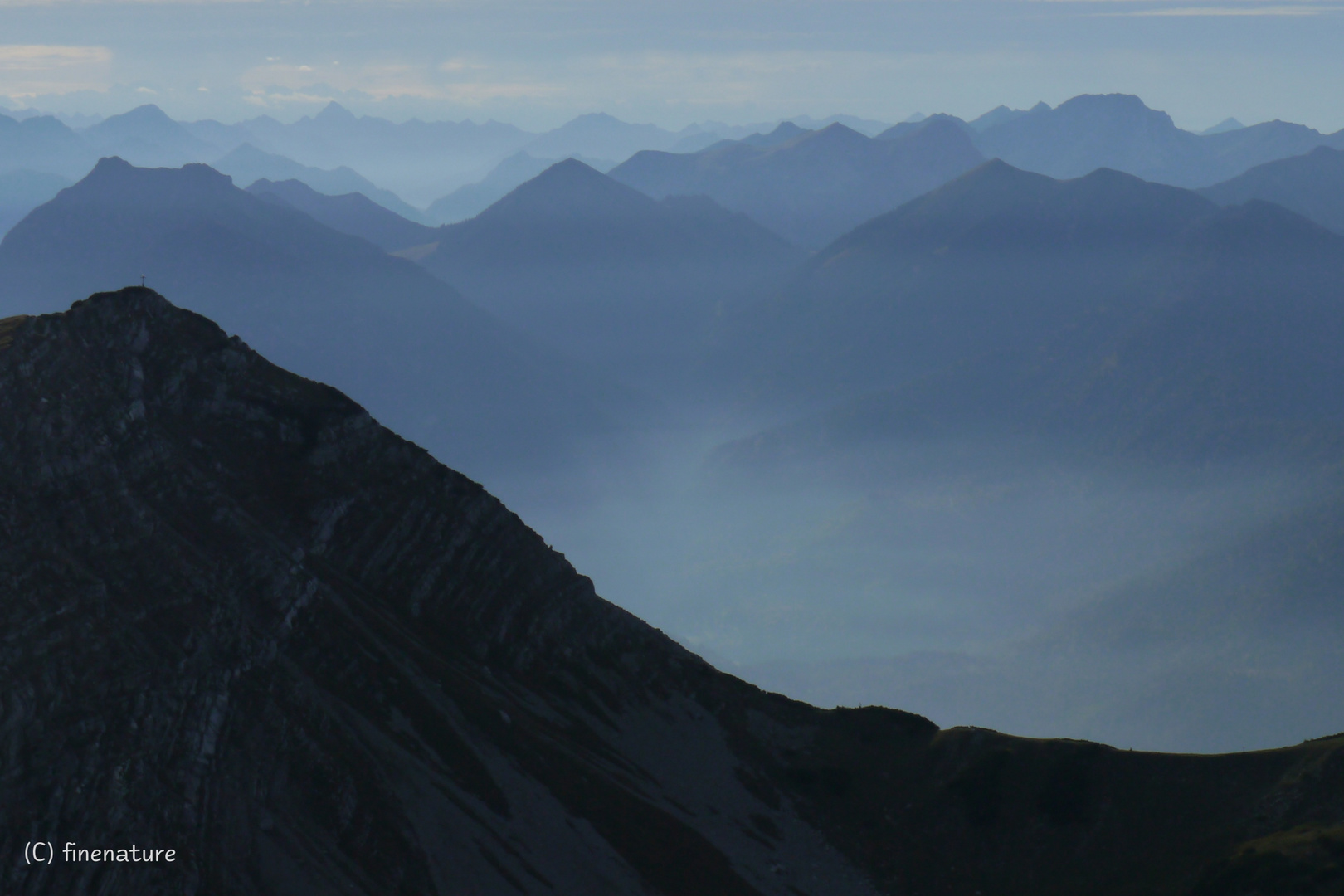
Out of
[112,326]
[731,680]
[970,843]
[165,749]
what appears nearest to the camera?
[165,749]

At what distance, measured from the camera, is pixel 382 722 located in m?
87.6

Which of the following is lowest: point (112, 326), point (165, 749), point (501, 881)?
point (501, 881)

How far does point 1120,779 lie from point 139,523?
94855 mm

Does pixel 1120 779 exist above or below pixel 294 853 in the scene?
above

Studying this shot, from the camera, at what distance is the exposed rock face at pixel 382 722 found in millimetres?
68250

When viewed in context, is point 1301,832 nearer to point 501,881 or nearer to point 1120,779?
point 1120,779

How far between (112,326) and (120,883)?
2124 inches

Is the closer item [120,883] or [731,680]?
[120,883]

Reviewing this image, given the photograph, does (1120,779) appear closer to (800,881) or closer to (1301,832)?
(1301,832)

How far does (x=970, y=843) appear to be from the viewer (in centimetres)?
10456

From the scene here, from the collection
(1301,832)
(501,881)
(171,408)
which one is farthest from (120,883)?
(1301,832)

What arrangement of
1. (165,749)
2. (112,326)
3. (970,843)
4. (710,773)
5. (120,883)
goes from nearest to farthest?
(120,883) < (165,749) < (112,326) < (970,843) < (710,773)

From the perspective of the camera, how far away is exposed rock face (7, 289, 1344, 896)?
68.2 meters

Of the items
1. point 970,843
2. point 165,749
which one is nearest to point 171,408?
point 165,749
